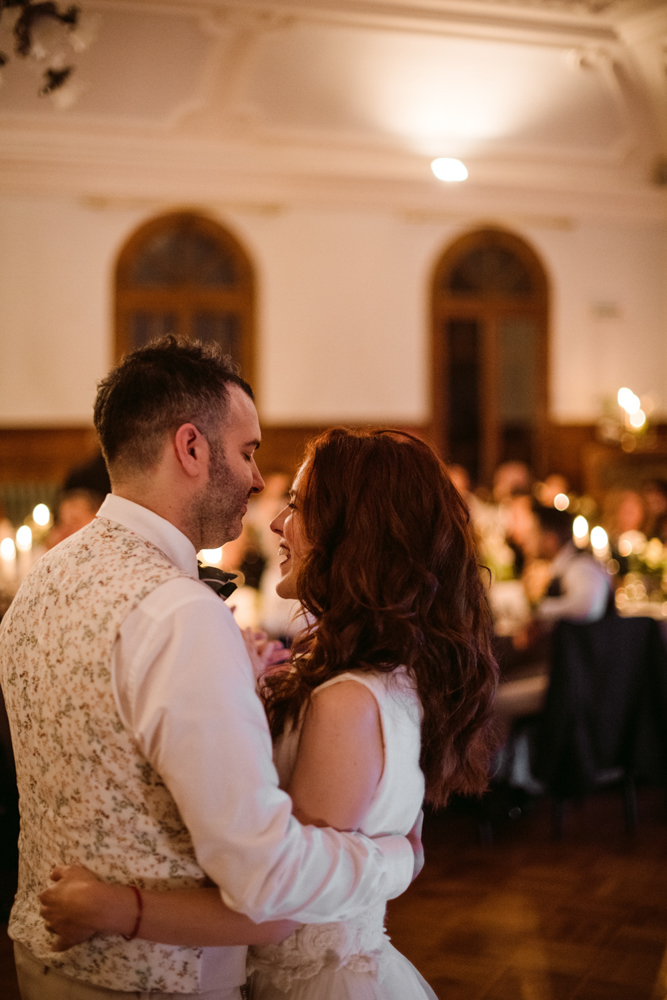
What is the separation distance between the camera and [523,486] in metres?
7.68

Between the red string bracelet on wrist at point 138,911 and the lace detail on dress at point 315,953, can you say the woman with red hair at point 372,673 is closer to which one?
the lace detail on dress at point 315,953

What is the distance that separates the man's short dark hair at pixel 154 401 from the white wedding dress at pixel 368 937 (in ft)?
1.39

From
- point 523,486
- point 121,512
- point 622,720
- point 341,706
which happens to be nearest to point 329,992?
point 341,706

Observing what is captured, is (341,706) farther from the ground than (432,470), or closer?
closer

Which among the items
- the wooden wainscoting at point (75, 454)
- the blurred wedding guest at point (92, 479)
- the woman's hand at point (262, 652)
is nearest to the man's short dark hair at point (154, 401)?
the woman's hand at point (262, 652)

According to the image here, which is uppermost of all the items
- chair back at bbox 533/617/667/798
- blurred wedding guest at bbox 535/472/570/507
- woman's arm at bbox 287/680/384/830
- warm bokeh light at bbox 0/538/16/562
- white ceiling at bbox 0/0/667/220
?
white ceiling at bbox 0/0/667/220

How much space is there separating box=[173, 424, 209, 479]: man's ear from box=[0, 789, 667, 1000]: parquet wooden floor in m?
2.02

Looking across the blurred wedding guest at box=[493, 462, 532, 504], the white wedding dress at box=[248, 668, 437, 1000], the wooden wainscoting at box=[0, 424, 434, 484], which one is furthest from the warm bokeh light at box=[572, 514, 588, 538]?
the wooden wainscoting at box=[0, 424, 434, 484]

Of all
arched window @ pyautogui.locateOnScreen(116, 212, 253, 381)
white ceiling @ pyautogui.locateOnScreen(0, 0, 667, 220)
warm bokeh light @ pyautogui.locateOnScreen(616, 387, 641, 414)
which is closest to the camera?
white ceiling @ pyautogui.locateOnScreen(0, 0, 667, 220)

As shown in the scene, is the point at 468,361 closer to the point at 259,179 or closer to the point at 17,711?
the point at 259,179

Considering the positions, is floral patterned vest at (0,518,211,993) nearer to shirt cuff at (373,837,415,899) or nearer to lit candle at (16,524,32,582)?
shirt cuff at (373,837,415,899)

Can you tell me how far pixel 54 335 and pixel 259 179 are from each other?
272cm

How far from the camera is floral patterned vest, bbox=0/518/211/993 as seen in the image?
116cm

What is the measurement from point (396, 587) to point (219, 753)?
1.36 ft
